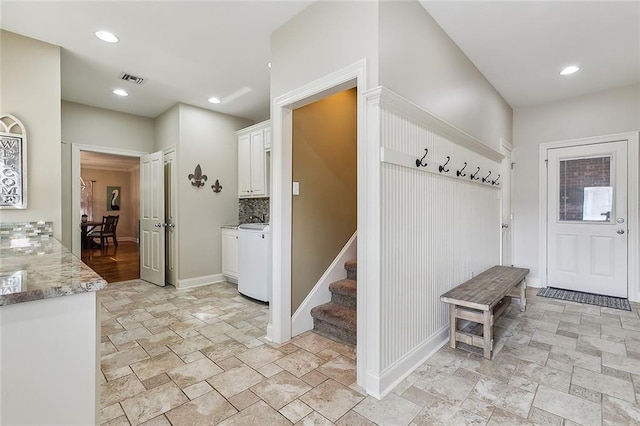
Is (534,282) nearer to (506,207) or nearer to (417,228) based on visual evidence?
(506,207)

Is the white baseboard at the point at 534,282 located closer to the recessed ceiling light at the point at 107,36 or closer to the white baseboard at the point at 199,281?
the white baseboard at the point at 199,281

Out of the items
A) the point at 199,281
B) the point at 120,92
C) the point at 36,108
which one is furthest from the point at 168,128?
the point at 199,281

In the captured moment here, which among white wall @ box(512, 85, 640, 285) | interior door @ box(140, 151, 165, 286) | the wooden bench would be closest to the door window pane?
white wall @ box(512, 85, 640, 285)

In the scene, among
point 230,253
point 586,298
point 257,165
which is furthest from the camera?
point 230,253

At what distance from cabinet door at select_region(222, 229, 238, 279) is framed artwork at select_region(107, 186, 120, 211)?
779 centimetres

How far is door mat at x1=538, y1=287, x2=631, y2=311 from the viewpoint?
363 centimetres

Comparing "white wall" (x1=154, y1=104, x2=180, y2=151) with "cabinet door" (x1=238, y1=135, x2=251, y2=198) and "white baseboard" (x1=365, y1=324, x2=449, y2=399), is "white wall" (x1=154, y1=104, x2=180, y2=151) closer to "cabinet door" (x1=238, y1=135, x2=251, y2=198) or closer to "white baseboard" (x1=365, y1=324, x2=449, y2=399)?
"cabinet door" (x1=238, y1=135, x2=251, y2=198)

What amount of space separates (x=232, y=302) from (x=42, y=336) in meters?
2.94

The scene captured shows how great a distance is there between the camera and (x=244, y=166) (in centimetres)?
483

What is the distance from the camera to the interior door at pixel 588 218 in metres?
3.88

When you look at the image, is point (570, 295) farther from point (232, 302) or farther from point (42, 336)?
point (42, 336)

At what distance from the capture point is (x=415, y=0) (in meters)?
2.27

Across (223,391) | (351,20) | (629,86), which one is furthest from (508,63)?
(223,391)

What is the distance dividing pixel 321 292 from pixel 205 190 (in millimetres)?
2698
